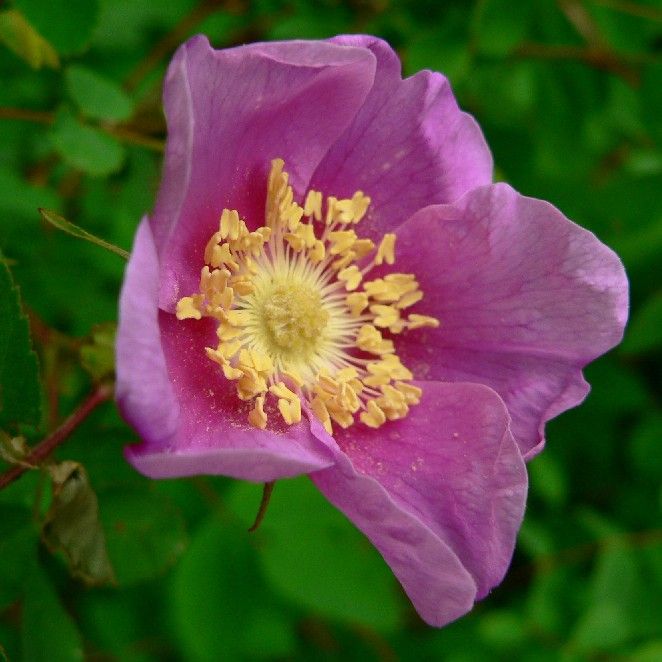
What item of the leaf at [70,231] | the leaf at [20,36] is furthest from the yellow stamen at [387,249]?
the leaf at [20,36]

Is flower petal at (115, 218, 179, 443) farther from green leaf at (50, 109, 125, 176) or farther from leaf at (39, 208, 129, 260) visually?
green leaf at (50, 109, 125, 176)

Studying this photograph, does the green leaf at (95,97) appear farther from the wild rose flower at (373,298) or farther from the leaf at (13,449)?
the leaf at (13,449)

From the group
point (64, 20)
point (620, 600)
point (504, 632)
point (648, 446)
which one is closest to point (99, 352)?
point (64, 20)

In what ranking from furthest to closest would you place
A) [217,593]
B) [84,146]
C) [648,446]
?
[648,446] → [217,593] → [84,146]

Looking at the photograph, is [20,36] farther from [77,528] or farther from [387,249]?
[77,528]

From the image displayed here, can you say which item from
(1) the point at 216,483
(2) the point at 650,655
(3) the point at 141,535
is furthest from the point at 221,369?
(2) the point at 650,655

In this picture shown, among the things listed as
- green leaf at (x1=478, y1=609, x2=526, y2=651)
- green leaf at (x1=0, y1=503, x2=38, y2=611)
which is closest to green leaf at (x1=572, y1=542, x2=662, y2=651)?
green leaf at (x1=478, y1=609, x2=526, y2=651)

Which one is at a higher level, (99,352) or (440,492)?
(99,352)
